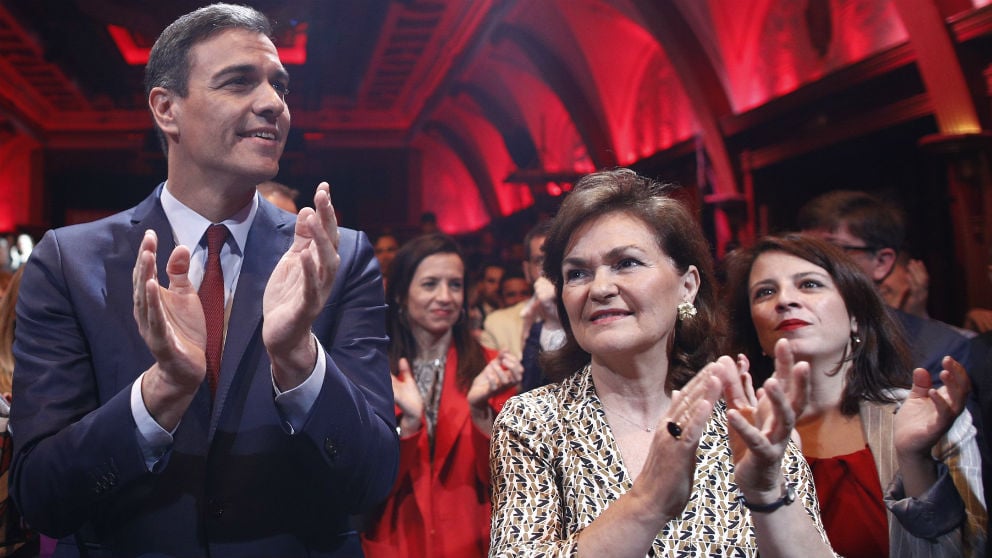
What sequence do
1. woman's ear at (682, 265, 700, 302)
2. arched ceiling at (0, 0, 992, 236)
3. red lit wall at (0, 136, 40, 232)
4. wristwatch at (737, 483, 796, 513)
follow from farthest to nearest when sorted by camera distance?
red lit wall at (0, 136, 40, 232) → arched ceiling at (0, 0, 992, 236) → woman's ear at (682, 265, 700, 302) → wristwatch at (737, 483, 796, 513)

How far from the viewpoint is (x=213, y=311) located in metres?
1.45

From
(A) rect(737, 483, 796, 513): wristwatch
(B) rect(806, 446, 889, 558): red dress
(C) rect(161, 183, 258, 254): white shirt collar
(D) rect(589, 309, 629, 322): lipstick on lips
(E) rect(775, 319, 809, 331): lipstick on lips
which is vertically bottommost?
(B) rect(806, 446, 889, 558): red dress

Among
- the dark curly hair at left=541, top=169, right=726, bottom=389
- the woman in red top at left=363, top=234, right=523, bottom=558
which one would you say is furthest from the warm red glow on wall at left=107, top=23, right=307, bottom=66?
the dark curly hair at left=541, top=169, right=726, bottom=389

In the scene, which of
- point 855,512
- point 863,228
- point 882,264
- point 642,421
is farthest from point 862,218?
point 642,421

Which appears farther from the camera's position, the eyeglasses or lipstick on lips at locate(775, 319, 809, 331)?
the eyeglasses

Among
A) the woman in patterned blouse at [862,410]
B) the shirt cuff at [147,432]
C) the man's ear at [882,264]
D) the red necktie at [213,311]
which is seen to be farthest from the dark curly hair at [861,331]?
the shirt cuff at [147,432]

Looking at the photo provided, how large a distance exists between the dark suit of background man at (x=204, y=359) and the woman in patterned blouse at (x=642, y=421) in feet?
1.18

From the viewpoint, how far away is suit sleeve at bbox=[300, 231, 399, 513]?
1.34 metres

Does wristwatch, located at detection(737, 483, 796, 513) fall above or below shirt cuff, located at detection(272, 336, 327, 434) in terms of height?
below

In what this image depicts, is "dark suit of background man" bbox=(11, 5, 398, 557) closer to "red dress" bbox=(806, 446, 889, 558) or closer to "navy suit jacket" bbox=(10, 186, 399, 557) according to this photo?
"navy suit jacket" bbox=(10, 186, 399, 557)

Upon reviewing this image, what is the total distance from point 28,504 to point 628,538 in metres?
0.95

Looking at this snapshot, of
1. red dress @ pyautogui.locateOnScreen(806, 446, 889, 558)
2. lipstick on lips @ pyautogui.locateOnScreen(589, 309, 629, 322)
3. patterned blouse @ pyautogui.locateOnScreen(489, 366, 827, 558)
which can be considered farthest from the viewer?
red dress @ pyautogui.locateOnScreen(806, 446, 889, 558)

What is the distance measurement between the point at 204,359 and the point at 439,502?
5.19 ft

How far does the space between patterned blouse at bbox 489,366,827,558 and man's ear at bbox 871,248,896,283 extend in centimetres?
167
